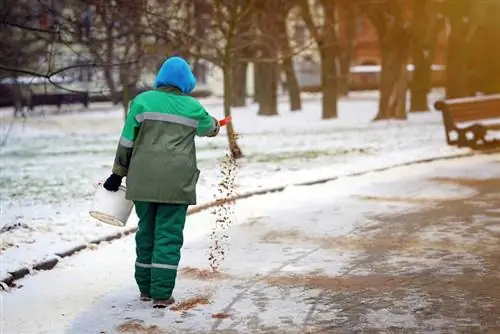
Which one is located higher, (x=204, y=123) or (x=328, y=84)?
(x=204, y=123)

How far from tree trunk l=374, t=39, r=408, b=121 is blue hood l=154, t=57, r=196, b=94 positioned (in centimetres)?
2425

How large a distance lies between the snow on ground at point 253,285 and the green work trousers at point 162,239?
204 mm

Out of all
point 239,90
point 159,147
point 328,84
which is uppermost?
point 159,147

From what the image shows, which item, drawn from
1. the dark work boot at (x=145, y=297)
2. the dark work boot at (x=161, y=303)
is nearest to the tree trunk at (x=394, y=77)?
the dark work boot at (x=145, y=297)

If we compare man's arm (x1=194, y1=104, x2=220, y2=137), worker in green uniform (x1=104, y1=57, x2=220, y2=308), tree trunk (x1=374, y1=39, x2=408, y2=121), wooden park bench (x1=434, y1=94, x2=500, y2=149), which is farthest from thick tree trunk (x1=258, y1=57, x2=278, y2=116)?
worker in green uniform (x1=104, y1=57, x2=220, y2=308)

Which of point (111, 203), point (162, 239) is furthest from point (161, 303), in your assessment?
point (111, 203)

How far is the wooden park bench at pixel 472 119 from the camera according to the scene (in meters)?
19.8

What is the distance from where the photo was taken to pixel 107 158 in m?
20.2

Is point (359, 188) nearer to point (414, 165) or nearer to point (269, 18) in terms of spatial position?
point (414, 165)

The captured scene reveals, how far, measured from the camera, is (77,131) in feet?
103

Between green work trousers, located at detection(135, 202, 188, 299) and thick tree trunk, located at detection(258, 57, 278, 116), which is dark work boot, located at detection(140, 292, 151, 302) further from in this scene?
thick tree trunk, located at detection(258, 57, 278, 116)

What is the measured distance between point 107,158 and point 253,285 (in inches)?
524

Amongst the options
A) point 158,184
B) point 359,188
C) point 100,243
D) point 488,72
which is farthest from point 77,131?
point 158,184

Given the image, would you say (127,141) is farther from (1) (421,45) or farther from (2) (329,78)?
(1) (421,45)
